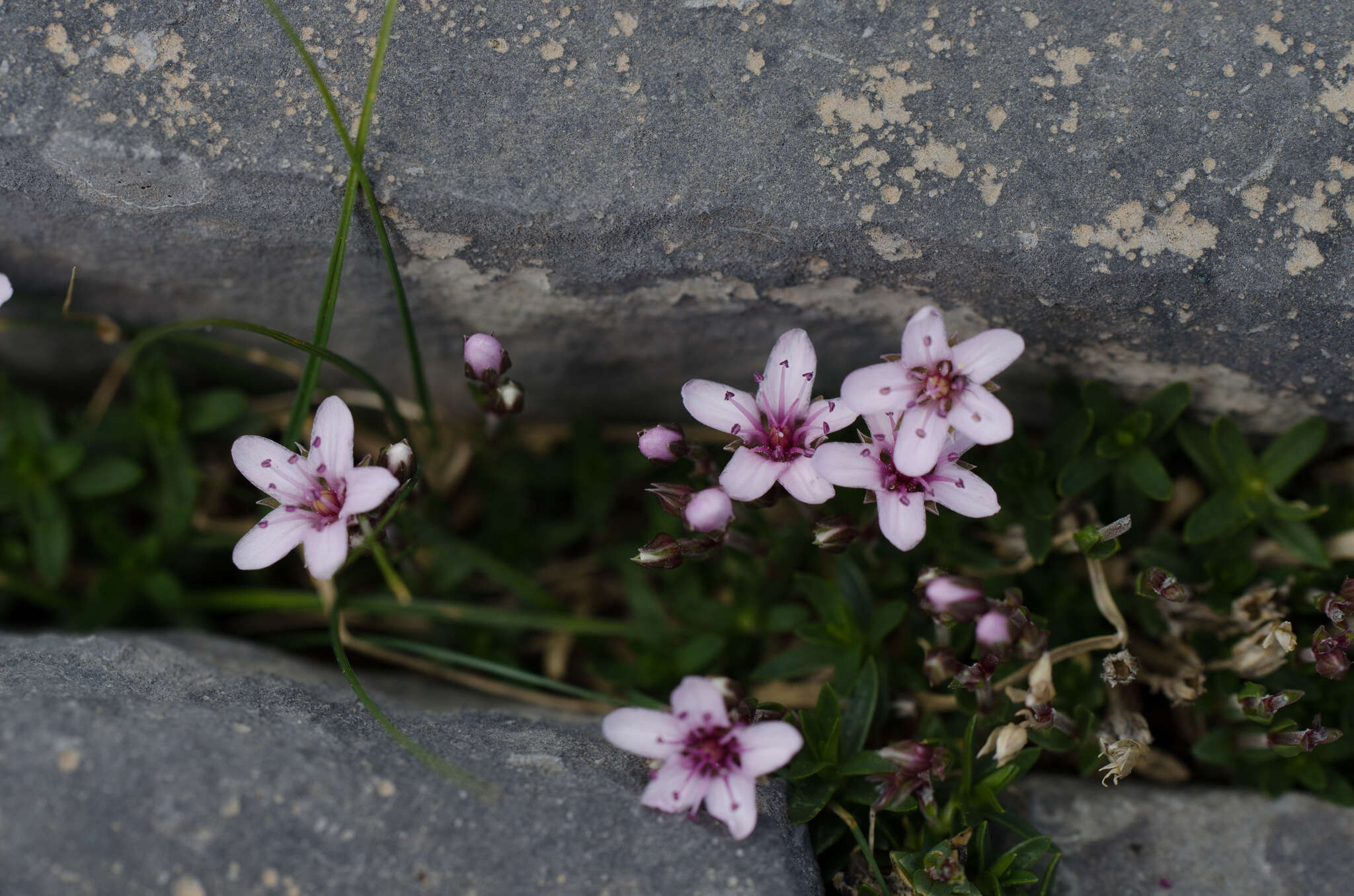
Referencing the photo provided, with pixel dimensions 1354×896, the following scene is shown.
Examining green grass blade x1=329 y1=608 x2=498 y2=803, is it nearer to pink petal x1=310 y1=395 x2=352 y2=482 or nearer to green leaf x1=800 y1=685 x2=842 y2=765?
pink petal x1=310 y1=395 x2=352 y2=482

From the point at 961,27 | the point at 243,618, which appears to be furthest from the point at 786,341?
the point at 243,618

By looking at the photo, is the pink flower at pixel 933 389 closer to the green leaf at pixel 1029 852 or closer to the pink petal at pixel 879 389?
the pink petal at pixel 879 389

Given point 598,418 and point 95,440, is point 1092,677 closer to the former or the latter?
point 598,418

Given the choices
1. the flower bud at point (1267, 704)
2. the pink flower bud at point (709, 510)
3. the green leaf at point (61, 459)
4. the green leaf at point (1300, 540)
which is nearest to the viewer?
the pink flower bud at point (709, 510)

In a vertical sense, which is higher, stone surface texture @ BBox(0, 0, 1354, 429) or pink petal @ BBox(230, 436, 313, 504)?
stone surface texture @ BBox(0, 0, 1354, 429)

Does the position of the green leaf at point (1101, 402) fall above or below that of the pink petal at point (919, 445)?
above

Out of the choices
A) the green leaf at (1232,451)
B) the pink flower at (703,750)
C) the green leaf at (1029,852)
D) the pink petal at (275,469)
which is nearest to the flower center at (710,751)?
the pink flower at (703,750)

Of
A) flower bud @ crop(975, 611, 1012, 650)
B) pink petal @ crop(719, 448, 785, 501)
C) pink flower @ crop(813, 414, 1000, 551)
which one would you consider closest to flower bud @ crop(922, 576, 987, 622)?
flower bud @ crop(975, 611, 1012, 650)

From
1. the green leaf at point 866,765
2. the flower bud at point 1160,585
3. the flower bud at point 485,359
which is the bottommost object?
the green leaf at point 866,765
